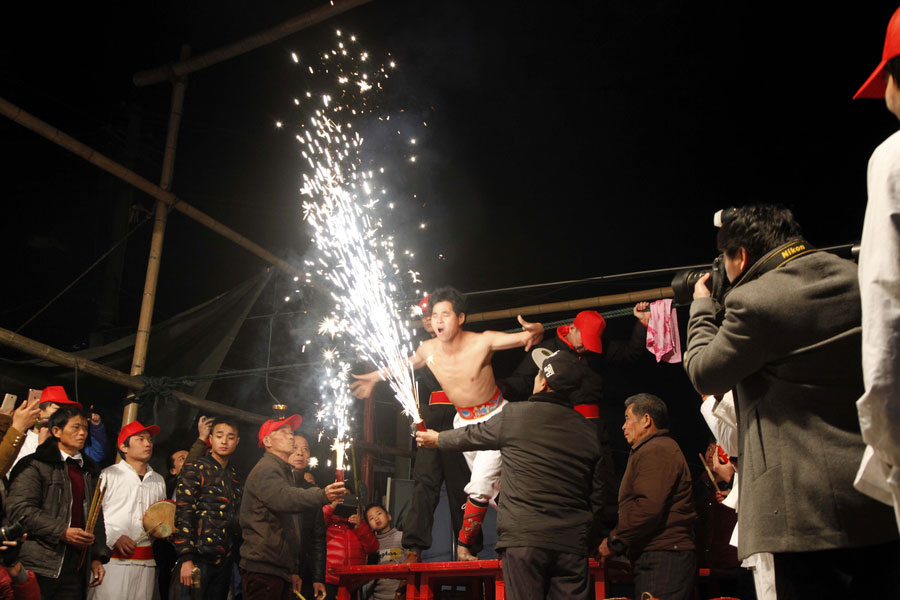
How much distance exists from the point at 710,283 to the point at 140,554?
5.16 m

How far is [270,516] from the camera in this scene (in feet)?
17.4

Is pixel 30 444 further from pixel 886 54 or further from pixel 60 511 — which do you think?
pixel 886 54

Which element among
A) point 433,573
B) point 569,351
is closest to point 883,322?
point 433,573

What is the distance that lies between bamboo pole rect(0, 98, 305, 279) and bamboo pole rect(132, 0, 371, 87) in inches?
52.8

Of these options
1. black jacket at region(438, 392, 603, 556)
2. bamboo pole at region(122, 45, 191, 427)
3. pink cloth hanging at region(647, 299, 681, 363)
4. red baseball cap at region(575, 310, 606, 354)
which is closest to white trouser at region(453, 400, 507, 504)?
black jacket at region(438, 392, 603, 556)

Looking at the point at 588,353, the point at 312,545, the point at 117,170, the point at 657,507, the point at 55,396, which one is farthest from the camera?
the point at 588,353

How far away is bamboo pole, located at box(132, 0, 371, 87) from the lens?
A: 697 centimetres

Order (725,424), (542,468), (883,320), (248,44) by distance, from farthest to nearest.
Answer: (248,44) < (542,468) < (725,424) < (883,320)

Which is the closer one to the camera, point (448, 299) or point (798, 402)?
point (798, 402)

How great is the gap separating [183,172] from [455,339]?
558cm

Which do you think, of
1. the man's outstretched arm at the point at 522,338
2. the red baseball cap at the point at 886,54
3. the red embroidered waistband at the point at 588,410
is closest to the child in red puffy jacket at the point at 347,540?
the man's outstretched arm at the point at 522,338

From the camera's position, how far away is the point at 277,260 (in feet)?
26.2

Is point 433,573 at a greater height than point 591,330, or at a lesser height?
lesser

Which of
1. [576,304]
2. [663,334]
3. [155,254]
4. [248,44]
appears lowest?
[663,334]
